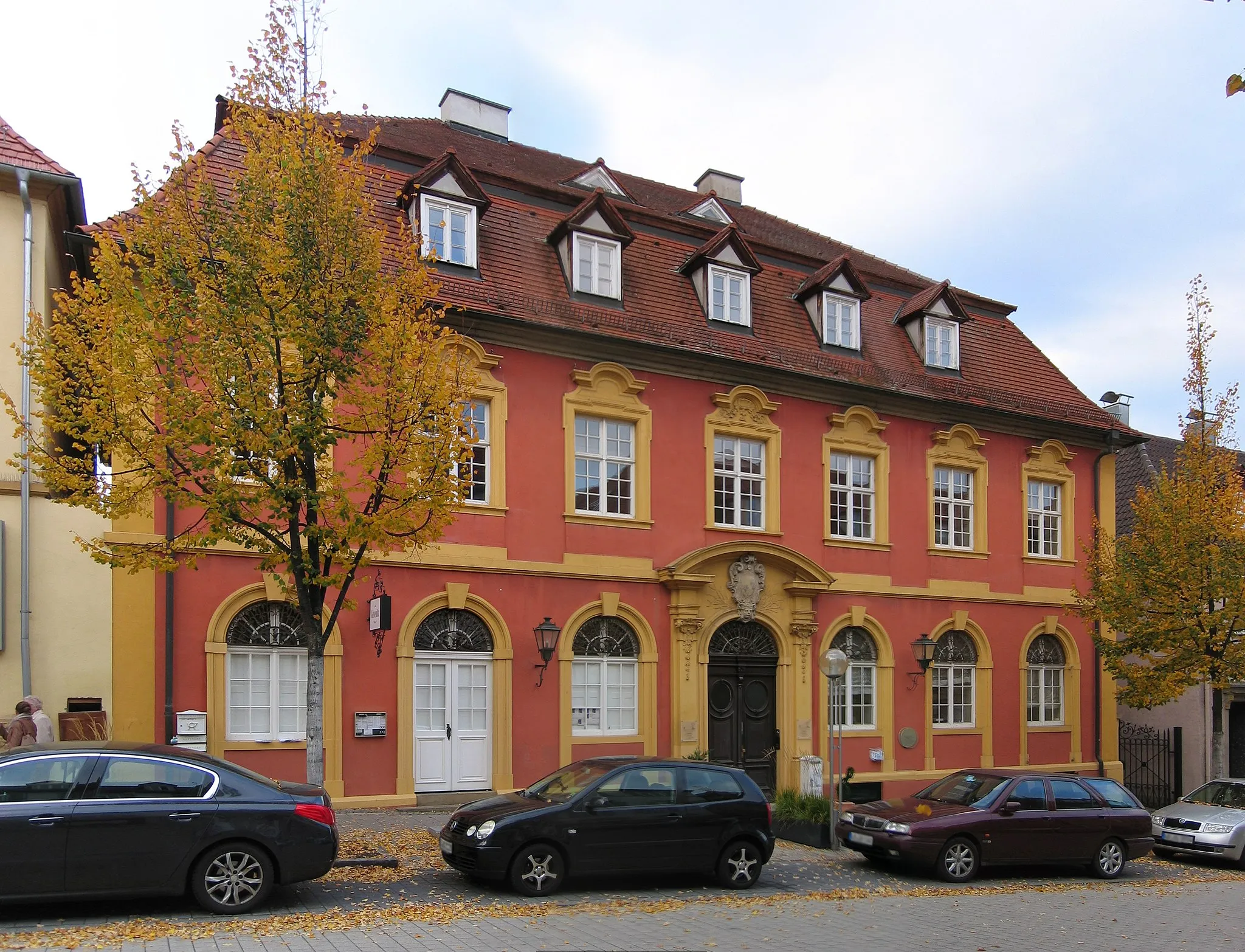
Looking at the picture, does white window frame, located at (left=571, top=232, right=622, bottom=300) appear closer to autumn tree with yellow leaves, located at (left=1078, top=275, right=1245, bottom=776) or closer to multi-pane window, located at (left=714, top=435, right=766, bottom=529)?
multi-pane window, located at (left=714, top=435, right=766, bottom=529)

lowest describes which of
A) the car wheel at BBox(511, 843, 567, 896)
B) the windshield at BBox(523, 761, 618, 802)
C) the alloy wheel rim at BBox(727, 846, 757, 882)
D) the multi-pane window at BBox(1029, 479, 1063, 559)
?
the alloy wheel rim at BBox(727, 846, 757, 882)

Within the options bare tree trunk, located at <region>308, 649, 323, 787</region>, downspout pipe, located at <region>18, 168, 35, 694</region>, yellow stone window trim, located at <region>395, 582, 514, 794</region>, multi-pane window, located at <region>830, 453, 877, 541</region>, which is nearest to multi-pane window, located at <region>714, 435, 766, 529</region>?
multi-pane window, located at <region>830, 453, 877, 541</region>

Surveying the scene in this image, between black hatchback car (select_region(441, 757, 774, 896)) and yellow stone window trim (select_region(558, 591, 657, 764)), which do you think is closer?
black hatchback car (select_region(441, 757, 774, 896))

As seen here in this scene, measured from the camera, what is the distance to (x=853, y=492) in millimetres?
21516

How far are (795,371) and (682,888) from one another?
10706 millimetres

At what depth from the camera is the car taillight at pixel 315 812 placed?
1000 centimetres

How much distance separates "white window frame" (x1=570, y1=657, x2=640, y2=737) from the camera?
712 inches

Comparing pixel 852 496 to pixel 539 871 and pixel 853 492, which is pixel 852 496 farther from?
pixel 539 871

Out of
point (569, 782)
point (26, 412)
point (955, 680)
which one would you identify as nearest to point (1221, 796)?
point (955, 680)

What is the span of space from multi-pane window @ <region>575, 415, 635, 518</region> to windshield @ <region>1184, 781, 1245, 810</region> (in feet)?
32.8

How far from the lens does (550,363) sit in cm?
1827

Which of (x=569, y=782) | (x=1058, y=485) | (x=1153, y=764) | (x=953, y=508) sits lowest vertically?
(x=1153, y=764)

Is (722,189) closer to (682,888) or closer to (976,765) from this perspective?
(976,765)

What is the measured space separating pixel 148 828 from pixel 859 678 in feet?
47.0
